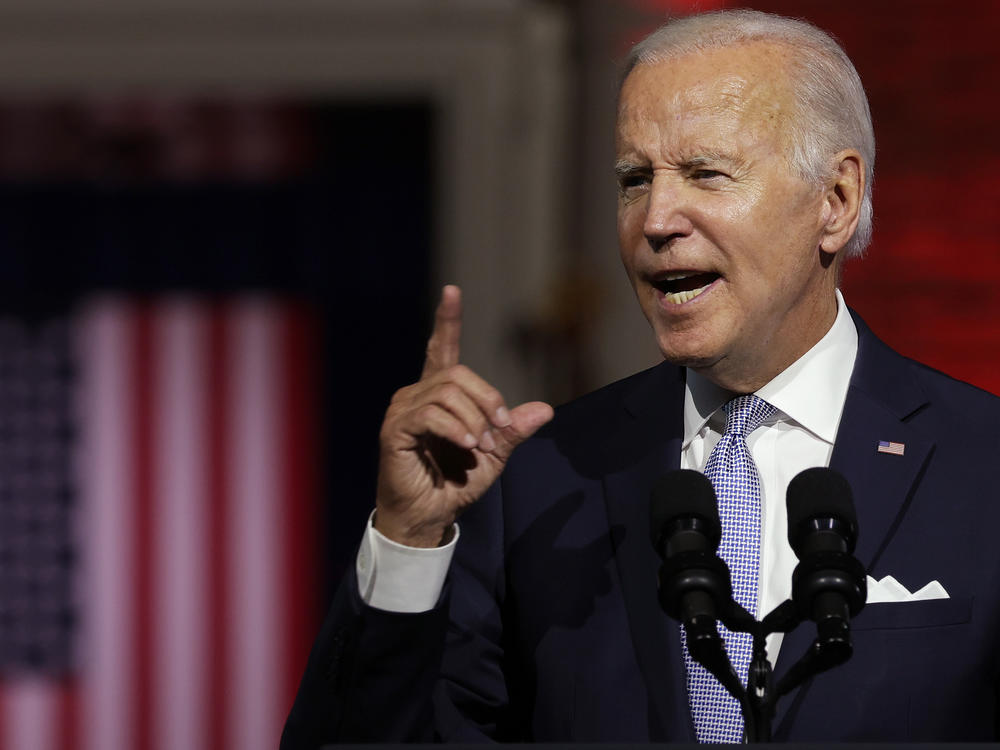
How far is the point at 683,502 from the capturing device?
1108mm

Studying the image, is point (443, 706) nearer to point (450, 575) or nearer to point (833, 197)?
point (450, 575)

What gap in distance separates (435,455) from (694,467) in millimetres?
294

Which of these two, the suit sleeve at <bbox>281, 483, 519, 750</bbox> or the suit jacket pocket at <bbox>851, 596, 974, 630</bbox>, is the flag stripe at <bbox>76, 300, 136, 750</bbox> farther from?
the suit jacket pocket at <bbox>851, 596, 974, 630</bbox>

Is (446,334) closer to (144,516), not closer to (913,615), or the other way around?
(913,615)

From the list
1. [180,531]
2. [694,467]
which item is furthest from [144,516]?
[694,467]

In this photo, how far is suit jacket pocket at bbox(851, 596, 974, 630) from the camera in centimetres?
130

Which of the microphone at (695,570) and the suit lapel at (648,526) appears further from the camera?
the suit lapel at (648,526)

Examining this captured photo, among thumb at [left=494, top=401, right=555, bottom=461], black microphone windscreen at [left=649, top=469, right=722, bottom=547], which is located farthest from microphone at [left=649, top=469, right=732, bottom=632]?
thumb at [left=494, top=401, right=555, bottom=461]

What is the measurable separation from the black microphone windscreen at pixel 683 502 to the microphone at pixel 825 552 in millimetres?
60

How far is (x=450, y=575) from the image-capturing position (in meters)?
1.39

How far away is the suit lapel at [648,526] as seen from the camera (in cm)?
133

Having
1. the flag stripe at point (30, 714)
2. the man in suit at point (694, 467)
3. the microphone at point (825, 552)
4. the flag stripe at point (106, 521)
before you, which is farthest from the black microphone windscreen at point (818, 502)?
the flag stripe at point (30, 714)

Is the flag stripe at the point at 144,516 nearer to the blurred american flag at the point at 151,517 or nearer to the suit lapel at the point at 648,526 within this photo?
the blurred american flag at the point at 151,517

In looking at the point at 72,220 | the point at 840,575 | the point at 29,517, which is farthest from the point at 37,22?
the point at 840,575
